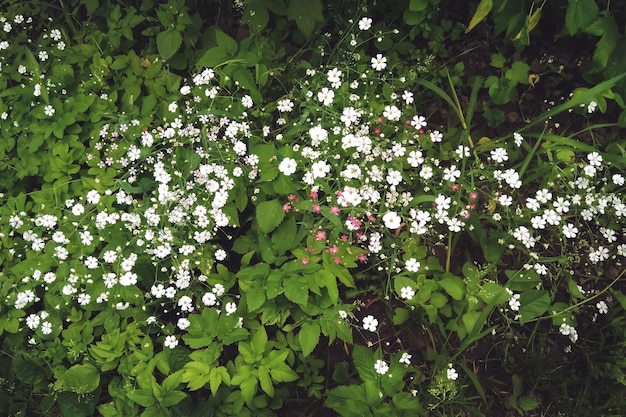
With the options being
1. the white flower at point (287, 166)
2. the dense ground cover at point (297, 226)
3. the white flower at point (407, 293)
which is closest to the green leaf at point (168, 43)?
the dense ground cover at point (297, 226)

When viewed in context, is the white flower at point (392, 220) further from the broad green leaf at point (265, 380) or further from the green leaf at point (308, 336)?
the broad green leaf at point (265, 380)

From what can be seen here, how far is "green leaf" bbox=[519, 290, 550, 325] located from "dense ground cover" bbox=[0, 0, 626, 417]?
1 cm

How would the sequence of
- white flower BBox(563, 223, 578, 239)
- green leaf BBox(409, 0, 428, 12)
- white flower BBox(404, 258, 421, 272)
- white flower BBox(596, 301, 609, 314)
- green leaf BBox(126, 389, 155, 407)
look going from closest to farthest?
green leaf BBox(126, 389, 155, 407) < white flower BBox(404, 258, 421, 272) < white flower BBox(563, 223, 578, 239) < white flower BBox(596, 301, 609, 314) < green leaf BBox(409, 0, 428, 12)

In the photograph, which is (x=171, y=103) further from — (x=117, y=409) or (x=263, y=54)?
(x=117, y=409)

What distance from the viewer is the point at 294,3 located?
2551mm

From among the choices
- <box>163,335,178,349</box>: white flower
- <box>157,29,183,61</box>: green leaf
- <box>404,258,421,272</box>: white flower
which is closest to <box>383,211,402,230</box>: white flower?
<box>404,258,421,272</box>: white flower

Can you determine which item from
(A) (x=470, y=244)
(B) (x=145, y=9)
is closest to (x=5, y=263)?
(B) (x=145, y=9)

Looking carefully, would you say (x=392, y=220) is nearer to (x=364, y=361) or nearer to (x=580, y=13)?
(x=364, y=361)

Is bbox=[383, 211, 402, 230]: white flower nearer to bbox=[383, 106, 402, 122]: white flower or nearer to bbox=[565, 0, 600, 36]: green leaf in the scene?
bbox=[383, 106, 402, 122]: white flower

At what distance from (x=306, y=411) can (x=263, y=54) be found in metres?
1.82

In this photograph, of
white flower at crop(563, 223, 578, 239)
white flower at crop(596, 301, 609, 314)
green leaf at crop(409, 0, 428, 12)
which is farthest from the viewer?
green leaf at crop(409, 0, 428, 12)

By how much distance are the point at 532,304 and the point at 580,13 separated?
136 centimetres

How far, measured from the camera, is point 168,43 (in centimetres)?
258

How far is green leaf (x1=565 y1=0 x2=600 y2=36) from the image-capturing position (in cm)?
226
